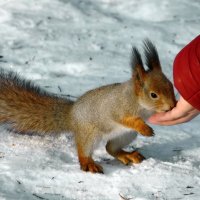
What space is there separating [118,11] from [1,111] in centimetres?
240

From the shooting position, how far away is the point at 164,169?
2.57 meters

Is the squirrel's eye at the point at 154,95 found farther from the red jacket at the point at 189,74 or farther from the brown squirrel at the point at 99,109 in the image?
the red jacket at the point at 189,74

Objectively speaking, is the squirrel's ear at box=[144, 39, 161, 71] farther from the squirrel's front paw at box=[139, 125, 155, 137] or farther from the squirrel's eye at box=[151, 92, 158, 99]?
the squirrel's front paw at box=[139, 125, 155, 137]

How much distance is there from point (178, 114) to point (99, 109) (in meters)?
0.43

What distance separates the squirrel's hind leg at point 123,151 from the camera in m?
2.68

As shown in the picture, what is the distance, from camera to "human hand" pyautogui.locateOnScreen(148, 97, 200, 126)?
7.73ft

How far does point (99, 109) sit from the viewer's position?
8.76ft

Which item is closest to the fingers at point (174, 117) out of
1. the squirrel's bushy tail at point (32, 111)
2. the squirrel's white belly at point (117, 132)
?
the squirrel's white belly at point (117, 132)

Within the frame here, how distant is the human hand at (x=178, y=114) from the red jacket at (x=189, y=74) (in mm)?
113

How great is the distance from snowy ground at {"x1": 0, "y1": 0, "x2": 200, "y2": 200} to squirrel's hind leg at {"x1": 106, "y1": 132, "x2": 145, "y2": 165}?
0.05 meters

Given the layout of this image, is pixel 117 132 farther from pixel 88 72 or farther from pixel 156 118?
pixel 88 72

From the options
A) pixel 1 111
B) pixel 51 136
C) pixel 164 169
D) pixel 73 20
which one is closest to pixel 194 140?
pixel 164 169

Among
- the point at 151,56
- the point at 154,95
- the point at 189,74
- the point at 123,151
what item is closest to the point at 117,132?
the point at 123,151

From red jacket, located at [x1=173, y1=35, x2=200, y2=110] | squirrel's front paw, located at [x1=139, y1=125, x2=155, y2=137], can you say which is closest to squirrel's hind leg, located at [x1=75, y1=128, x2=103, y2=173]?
squirrel's front paw, located at [x1=139, y1=125, x2=155, y2=137]
